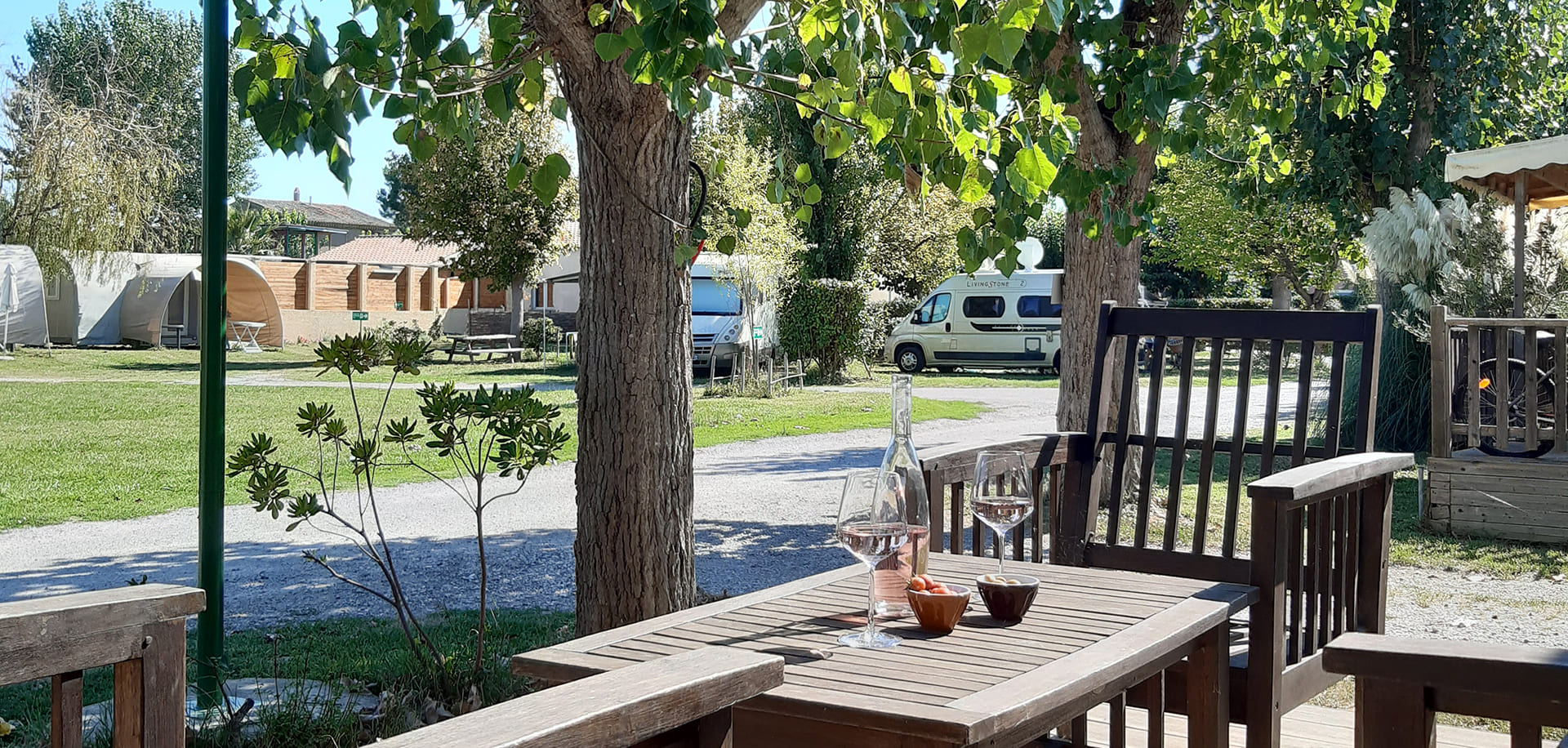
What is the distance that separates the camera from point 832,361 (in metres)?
21.9

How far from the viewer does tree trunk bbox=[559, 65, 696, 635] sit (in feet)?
12.3

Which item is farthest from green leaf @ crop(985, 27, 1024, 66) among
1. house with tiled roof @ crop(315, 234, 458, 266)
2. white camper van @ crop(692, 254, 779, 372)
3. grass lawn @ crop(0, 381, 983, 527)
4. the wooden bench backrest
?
house with tiled roof @ crop(315, 234, 458, 266)

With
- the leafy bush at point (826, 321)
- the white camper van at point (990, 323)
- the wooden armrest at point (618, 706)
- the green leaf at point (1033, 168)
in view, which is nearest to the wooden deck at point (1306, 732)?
the green leaf at point (1033, 168)

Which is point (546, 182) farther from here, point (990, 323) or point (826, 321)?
point (990, 323)

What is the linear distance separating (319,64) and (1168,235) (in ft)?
134

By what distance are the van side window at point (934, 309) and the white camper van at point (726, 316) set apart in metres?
4.21

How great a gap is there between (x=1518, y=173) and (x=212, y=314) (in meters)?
8.96

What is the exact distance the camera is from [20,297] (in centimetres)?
2366

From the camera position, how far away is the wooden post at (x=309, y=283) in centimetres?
3409

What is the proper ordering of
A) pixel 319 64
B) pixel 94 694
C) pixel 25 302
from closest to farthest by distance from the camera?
pixel 319 64 < pixel 94 694 < pixel 25 302

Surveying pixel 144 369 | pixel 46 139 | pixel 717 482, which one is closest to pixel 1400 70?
pixel 717 482

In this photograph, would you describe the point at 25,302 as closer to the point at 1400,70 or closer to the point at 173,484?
the point at 173,484

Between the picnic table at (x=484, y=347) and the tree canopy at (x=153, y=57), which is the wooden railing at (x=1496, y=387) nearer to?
the picnic table at (x=484, y=347)

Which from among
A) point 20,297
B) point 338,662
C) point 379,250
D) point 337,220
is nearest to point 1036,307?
point 20,297
